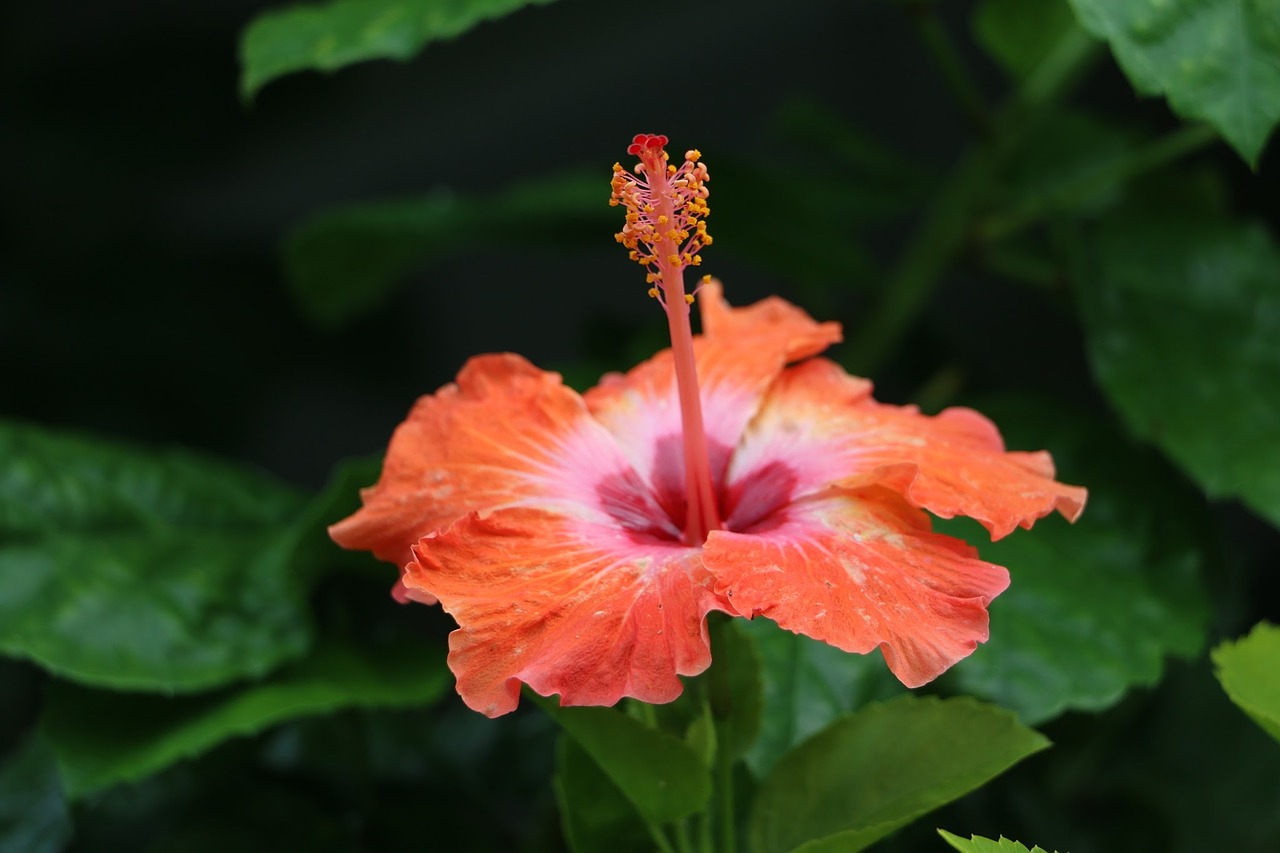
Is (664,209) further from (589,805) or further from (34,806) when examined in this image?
(34,806)

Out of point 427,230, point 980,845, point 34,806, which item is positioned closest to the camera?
point 980,845

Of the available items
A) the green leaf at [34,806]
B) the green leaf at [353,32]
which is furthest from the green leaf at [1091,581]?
the green leaf at [34,806]

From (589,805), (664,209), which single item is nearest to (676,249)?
(664,209)

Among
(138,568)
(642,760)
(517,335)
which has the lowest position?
(517,335)

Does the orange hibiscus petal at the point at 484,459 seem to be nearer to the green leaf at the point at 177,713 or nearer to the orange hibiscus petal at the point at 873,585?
the orange hibiscus petal at the point at 873,585

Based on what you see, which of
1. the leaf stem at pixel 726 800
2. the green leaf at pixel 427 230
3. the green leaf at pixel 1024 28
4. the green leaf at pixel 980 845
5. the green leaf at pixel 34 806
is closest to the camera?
the green leaf at pixel 980 845

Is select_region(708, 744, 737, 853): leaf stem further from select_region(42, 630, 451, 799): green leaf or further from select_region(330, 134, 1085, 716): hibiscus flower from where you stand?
select_region(42, 630, 451, 799): green leaf

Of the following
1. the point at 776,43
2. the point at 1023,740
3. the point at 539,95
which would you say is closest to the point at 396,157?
the point at 539,95

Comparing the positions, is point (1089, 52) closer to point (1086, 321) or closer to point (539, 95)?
point (1086, 321)
